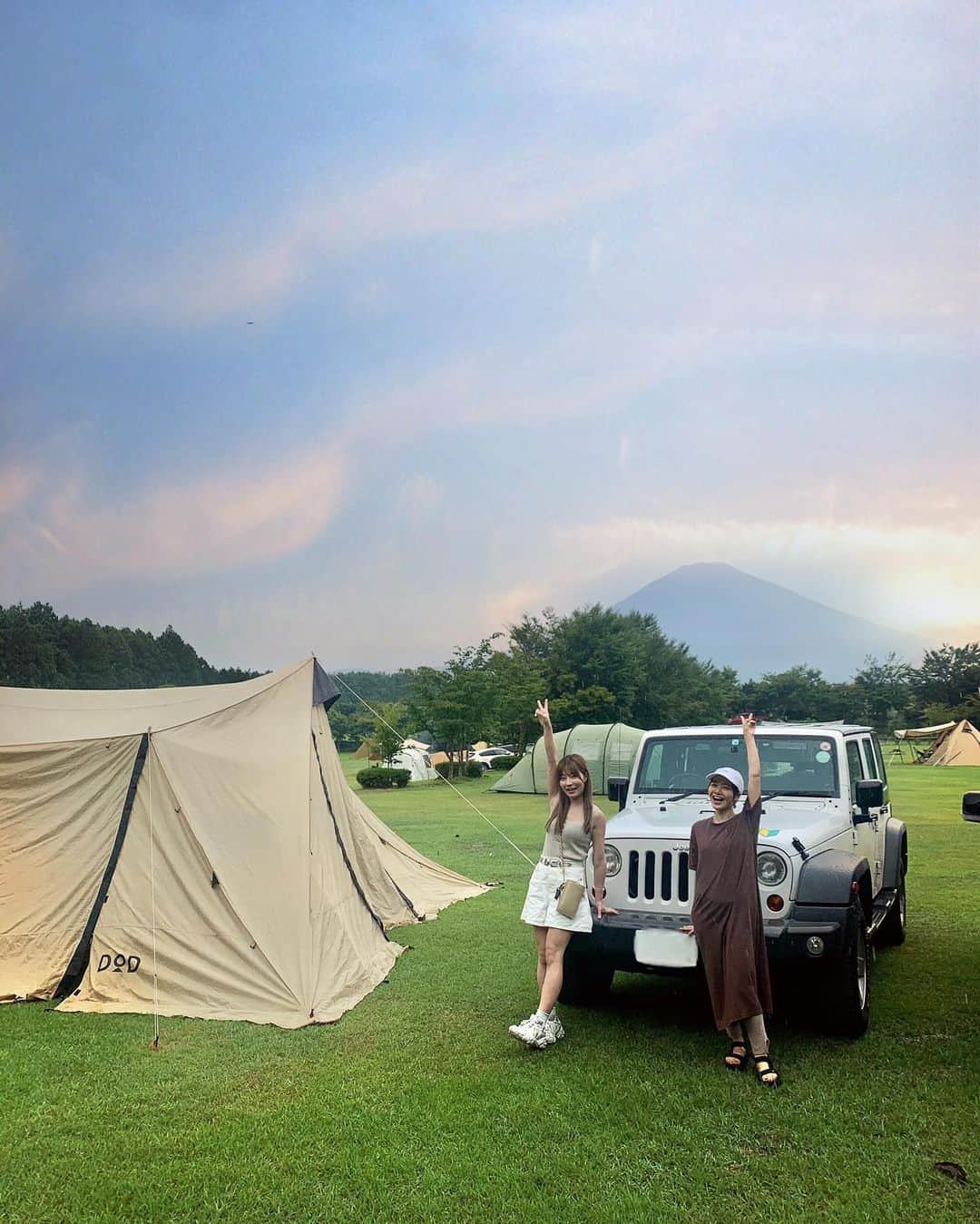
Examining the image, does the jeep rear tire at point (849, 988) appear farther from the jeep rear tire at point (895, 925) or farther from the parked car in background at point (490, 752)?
the parked car in background at point (490, 752)

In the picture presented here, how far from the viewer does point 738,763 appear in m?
7.06

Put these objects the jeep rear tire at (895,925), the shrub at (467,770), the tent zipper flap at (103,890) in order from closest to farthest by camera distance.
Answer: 1. the tent zipper flap at (103,890)
2. the jeep rear tire at (895,925)
3. the shrub at (467,770)

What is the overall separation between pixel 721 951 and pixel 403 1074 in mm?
1998

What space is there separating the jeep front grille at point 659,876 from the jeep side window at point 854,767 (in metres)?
1.74

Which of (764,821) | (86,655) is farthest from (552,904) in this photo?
(86,655)

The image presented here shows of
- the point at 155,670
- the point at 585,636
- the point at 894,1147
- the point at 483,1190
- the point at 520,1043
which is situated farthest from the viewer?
the point at 155,670

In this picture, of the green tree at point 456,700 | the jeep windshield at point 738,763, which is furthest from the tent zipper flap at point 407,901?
the green tree at point 456,700

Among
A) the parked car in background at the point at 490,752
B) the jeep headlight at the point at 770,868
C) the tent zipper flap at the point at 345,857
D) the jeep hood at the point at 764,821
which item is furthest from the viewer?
the parked car in background at the point at 490,752

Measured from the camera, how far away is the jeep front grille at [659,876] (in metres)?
5.73

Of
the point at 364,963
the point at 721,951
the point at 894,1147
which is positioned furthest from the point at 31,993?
the point at 894,1147

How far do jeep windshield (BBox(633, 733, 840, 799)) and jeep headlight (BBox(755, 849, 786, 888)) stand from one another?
1217mm

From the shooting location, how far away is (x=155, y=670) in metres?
73.8

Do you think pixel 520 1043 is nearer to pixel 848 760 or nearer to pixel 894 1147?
pixel 894 1147

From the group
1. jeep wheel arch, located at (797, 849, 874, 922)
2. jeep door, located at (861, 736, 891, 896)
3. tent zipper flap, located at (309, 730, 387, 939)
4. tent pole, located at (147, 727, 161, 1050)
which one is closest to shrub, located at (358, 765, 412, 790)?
tent zipper flap, located at (309, 730, 387, 939)
